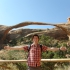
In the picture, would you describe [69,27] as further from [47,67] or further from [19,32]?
[47,67]

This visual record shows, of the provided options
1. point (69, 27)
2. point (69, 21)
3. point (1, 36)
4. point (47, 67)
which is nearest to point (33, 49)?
point (47, 67)

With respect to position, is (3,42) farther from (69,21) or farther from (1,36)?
(69,21)

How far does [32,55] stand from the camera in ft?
11.8

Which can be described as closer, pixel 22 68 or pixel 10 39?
pixel 22 68

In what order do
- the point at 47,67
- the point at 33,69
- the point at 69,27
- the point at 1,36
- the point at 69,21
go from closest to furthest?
the point at 33,69
the point at 47,67
the point at 69,27
the point at 69,21
the point at 1,36

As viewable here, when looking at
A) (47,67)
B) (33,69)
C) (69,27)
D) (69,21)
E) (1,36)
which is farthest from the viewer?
(1,36)

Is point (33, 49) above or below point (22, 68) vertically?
above

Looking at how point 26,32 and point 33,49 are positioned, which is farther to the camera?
point 26,32

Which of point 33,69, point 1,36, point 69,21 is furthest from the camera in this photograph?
point 1,36

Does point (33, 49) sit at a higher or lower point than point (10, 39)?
higher

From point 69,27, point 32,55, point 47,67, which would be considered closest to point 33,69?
point 32,55

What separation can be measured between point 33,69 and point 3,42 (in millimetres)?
23604

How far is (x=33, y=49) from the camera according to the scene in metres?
3.64

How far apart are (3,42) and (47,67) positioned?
1883 cm
